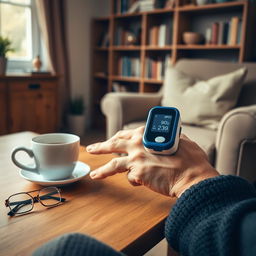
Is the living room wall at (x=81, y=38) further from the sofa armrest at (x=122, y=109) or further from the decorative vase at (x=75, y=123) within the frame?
the sofa armrest at (x=122, y=109)

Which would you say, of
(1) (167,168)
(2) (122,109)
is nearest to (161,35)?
(2) (122,109)

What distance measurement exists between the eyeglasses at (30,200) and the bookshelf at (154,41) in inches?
93.5

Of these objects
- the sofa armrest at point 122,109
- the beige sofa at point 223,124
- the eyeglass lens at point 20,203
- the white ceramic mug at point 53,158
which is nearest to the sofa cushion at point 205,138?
the beige sofa at point 223,124

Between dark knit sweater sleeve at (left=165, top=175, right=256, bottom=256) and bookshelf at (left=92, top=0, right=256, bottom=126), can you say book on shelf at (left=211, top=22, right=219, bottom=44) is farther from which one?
dark knit sweater sleeve at (left=165, top=175, right=256, bottom=256)

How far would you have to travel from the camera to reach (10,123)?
2.77m

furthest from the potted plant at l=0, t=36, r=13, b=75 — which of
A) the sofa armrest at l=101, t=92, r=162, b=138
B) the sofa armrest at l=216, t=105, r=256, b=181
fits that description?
the sofa armrest at l=216, t=105, r=256, b=181

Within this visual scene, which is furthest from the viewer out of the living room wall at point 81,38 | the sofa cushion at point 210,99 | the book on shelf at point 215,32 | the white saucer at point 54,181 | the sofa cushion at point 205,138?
the living room wall at point 81,38

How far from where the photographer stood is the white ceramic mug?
72 centimetres

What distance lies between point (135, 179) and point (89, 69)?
3502 millimetres

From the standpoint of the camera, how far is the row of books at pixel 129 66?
11.6 feet

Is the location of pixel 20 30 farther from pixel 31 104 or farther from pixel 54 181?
pixel 54 181

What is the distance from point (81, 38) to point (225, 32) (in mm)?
1768

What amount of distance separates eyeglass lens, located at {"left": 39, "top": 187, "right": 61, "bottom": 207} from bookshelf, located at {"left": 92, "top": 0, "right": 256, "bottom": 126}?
2.37m

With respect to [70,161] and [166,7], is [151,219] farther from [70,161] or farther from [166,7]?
[166,7]
